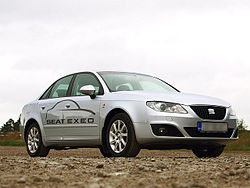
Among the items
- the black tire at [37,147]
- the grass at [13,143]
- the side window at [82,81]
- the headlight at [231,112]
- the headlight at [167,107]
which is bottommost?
the grass at [13,143]

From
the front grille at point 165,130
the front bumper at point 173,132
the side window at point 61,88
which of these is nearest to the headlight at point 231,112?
the front bumper at point 173,132

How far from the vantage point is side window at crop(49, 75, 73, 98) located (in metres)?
10.8

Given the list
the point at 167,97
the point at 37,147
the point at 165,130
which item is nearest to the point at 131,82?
the point at 167,97

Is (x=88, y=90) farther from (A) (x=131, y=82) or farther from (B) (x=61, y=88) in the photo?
(B) (x=61, y=88)

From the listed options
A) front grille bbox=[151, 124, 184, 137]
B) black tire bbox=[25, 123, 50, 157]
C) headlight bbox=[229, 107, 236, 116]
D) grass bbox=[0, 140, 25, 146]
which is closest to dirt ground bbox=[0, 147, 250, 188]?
front grille bbox=[151, 124, 184, 137]

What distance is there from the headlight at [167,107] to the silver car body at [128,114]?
0.06 metres

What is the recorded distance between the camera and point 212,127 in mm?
9227

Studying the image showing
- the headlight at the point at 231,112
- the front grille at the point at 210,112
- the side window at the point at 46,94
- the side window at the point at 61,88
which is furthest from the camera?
the side window at the point at 46,94

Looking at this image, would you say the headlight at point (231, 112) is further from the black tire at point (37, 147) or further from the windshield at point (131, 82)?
the black tire at point (37, 147)

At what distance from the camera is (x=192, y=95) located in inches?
380

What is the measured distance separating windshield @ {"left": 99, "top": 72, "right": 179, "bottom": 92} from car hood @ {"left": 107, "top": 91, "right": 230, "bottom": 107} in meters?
0.49

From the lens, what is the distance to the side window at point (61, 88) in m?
10.8

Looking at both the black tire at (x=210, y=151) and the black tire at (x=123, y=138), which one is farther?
the black tire at (x=210, y=151)

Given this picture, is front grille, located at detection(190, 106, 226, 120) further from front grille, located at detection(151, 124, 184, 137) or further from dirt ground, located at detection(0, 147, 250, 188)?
dirt ground, located at detection(0, 147, 250, 188)
